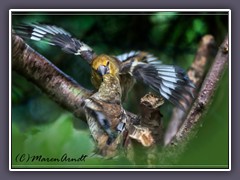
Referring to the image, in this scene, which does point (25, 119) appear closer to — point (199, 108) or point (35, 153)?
point (35, 153)

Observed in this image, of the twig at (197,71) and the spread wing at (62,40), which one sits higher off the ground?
the spread wing at (62,40)

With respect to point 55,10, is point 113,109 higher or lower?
lower

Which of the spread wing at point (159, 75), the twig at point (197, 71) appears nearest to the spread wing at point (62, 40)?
the spread wing at point (159, 75)

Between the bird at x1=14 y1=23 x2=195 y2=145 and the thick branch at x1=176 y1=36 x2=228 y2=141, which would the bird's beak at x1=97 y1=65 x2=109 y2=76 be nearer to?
the bird at x1=14 y1=23 x2=195 y2=145

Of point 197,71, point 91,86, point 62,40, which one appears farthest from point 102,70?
point 197,71

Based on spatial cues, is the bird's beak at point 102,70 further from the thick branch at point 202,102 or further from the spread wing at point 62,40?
the thick branch at point 202,102

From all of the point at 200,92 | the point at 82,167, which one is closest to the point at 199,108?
the point at 200,92

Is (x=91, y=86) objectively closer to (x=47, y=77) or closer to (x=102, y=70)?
(x=102, y=70)
